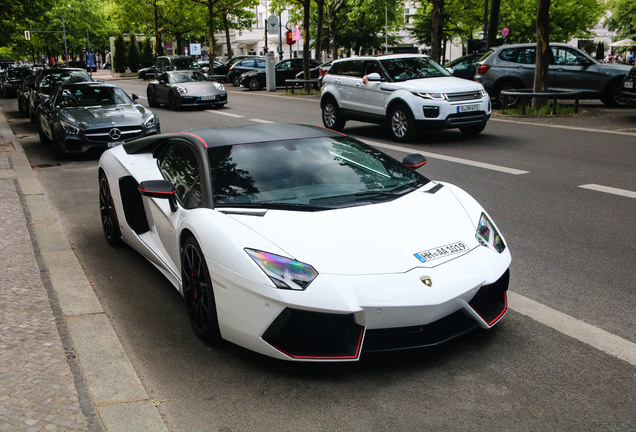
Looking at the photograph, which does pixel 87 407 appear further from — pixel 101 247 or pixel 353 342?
pixel 101 247

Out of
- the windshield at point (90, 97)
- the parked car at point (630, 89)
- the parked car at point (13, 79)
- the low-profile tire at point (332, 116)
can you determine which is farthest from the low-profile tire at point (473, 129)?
the parked car at point (13, 79)

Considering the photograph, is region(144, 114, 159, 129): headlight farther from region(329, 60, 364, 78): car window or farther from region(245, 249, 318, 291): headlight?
region(245, 249, 318, 291): headlight

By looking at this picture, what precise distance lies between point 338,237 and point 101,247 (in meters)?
3.55

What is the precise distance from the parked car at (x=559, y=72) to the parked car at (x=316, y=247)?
1547 cm

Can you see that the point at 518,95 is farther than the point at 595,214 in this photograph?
Result: Yes

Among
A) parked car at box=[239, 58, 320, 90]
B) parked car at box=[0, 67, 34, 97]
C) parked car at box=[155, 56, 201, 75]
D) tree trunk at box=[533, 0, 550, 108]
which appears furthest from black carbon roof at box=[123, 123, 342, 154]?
parked car at box=[0, 67, 34, 97]

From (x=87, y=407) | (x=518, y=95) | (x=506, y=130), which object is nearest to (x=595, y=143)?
(x=506, y=130)

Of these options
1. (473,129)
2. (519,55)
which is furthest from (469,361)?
(519,55)

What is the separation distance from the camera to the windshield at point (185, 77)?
24.5 metres

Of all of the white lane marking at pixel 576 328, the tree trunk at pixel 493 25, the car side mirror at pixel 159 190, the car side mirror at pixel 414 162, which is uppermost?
the tree trunk at pixel 493 25

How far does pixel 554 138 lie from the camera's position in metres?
13.3

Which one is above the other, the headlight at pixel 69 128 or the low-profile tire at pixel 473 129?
the headlight at pixel 69 128

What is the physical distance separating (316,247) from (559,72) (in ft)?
56.6

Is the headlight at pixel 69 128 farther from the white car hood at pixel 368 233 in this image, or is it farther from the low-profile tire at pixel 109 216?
the white car hood at pixel 368 233
